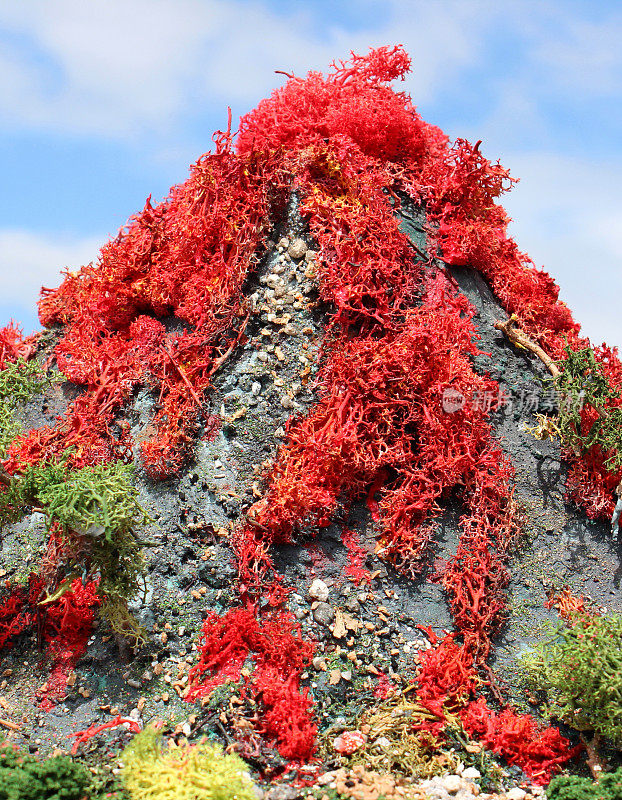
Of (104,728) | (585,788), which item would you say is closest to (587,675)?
(585,788)

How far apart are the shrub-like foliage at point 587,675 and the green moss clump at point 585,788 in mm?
268

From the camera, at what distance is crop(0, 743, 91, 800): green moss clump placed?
13.8 feet

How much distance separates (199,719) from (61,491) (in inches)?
71.7

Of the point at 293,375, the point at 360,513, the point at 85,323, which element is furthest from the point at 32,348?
the point at 360,513

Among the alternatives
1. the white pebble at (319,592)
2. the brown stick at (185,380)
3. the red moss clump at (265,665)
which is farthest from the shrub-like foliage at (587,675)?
the brown stick at (185,380)

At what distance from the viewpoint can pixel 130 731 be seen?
206 inches

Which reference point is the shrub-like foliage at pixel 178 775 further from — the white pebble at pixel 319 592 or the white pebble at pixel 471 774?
the white pebble at pixel 319 592

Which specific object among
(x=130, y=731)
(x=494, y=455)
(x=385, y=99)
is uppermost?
(x=385, y=99)

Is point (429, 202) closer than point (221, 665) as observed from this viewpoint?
No

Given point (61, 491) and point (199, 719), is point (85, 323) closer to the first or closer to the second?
point (61, 491)

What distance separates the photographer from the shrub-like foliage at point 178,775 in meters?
4.16

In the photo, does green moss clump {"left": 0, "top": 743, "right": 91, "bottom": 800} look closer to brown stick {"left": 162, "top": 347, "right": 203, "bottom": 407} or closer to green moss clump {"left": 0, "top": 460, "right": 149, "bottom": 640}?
green moss clump {"left": 0, "top": 460, "right": 149, "bottom": 640}

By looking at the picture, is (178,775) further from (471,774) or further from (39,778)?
(471,774)

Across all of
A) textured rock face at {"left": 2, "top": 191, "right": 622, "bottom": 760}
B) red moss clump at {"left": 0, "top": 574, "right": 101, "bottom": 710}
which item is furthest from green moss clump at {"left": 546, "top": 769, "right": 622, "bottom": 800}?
red moss clump at {"left": 0, "top": 574, "right": 101, "bottom": 710}
